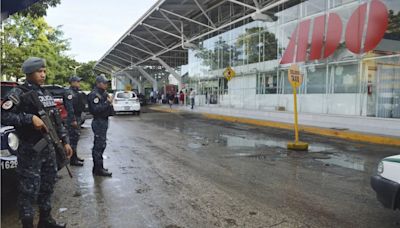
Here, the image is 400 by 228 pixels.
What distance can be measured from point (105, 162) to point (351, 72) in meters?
11.8

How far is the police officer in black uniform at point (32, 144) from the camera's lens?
3.40 meters

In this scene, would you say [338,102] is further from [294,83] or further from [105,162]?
[105,162]

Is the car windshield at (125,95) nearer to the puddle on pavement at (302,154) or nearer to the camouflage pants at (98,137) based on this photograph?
the puddle on pavement at (302,154)

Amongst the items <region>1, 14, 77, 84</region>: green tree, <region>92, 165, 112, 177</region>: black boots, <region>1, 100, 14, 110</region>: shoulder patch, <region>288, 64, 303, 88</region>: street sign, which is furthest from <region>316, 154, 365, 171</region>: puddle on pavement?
<region>1, 14, 77, 84</region>: green tree

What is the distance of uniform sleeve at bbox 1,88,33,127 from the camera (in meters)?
3.37

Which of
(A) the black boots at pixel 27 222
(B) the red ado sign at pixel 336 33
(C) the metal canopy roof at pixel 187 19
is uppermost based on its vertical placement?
(C) the metal canopy roof at pixel 187 19

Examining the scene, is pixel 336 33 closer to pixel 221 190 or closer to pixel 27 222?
pixel 221 190

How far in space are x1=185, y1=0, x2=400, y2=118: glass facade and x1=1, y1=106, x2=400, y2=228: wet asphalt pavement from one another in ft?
18.3

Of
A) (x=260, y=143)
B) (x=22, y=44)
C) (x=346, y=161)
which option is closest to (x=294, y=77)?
(x=260, y=143)

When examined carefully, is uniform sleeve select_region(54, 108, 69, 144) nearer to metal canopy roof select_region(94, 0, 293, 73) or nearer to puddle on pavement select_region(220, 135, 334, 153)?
puddle on pavement select_region(220, 135, 334, 153)

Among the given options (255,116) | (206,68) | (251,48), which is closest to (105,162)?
(255,116)

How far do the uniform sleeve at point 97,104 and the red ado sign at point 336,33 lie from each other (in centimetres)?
1184

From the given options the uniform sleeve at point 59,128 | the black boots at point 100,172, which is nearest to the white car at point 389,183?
the uniform sleeve at point 59,128

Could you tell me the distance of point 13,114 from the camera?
11.1 feet
